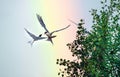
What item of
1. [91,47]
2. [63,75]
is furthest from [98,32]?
[63,75]

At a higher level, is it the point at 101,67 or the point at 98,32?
the point at 98,32

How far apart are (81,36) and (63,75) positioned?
13.0 ft

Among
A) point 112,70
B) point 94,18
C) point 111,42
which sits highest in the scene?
point 94,18

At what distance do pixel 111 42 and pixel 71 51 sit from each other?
14.7ft

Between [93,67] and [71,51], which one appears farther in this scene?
[71,51]

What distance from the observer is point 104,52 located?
1421 inches

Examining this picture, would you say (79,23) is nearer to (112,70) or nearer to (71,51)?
(71,51)

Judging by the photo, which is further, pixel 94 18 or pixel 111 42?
pixel 94 18

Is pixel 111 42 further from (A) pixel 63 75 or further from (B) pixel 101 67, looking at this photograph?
(A) pixel 63 75

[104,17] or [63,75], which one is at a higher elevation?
[104,17]

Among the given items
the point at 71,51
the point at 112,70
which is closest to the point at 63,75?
the point at 71,51

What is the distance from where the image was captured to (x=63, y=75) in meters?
38.3

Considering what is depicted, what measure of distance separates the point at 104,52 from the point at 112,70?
1705 millimetres

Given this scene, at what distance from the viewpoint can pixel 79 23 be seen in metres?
39.1
